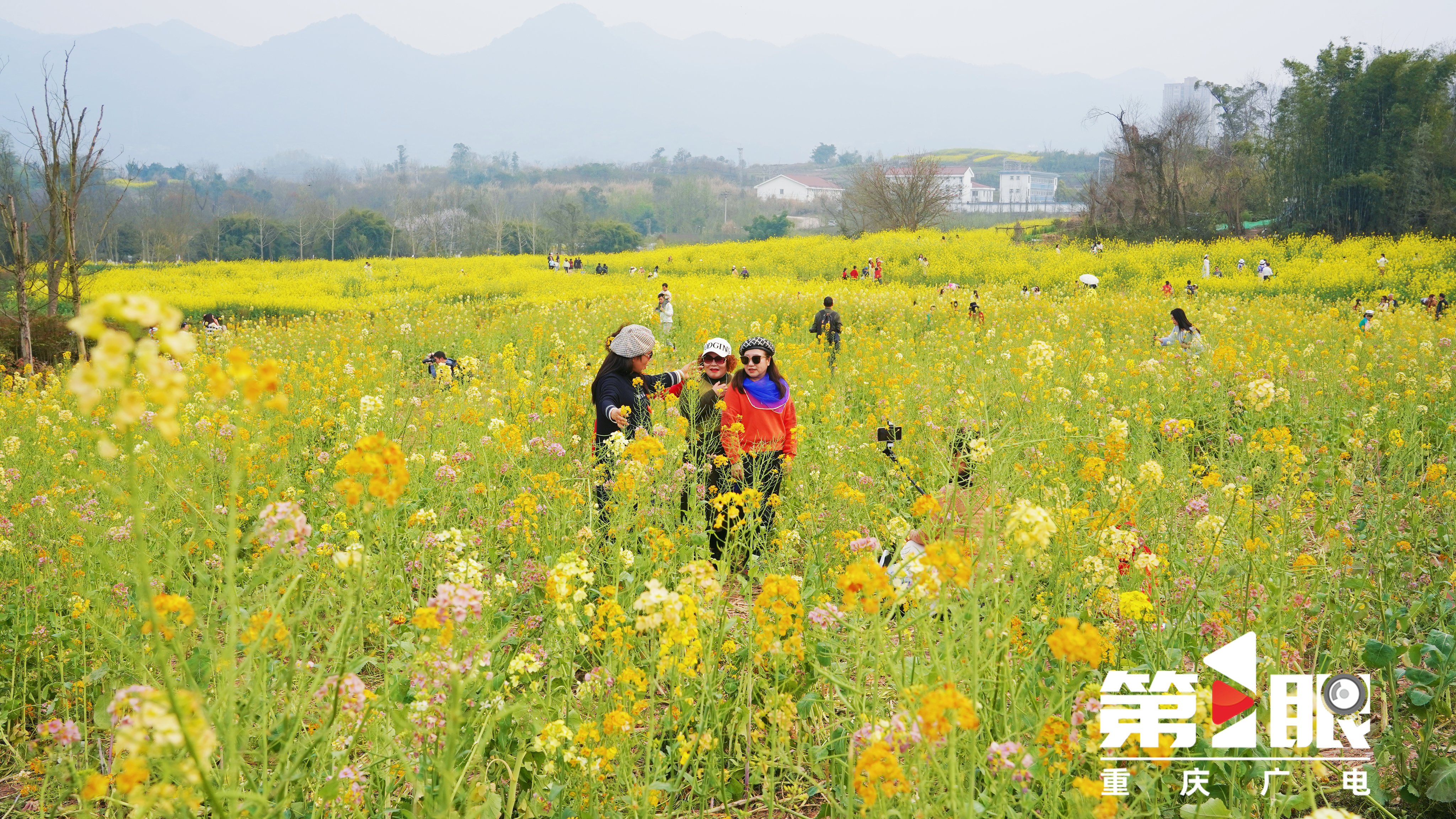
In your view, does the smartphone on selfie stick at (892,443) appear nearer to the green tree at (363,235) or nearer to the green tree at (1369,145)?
the green tree at (1369,145)

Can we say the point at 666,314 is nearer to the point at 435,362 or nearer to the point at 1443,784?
the point at 435,362

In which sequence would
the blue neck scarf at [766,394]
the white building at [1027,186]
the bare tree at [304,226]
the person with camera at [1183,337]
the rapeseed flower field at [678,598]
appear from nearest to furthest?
the rapeseed flower field at [678,598] < the blue neck scarf at [766,394] < the person with camera at [1183,337] < the bare tree at [304,226] < the white building at [1027,186]

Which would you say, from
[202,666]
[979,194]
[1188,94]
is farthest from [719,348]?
[979,194]

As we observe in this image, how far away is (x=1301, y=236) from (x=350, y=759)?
1347 inches

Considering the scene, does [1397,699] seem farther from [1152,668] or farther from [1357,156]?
[1357,156]

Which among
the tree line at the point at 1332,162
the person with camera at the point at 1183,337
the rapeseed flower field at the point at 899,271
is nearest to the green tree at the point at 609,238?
the rapeseed flower field at the point at 899,271

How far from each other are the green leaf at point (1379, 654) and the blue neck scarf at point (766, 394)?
3.19 meters

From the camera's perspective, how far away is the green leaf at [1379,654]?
3.09m

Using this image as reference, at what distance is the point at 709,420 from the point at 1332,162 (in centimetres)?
3305

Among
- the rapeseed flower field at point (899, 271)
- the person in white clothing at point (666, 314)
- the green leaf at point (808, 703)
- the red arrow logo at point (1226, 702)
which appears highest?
the rapeseed flower field at point (899, 271)

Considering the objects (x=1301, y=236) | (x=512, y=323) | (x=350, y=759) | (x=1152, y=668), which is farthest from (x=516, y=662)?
(x=1301, y=236)

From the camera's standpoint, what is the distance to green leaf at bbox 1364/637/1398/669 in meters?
3.09

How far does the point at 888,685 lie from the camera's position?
3.74 meters

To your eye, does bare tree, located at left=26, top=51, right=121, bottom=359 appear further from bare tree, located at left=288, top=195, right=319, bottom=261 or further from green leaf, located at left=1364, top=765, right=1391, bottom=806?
bare tree, located at left=288, top=195, right=319, bottom=261
